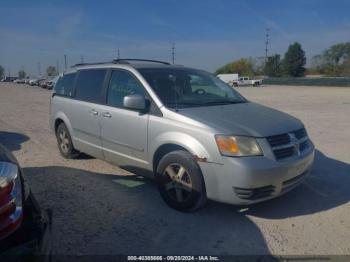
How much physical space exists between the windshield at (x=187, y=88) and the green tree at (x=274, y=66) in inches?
3437

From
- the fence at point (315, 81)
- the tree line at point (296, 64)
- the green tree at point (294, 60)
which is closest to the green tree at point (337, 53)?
the tree line at point (296, 64)

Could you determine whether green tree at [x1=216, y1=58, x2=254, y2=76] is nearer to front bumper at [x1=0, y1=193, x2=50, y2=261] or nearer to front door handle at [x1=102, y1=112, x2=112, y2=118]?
front door handle at [x1=102, y1=112, x2=112, y2=118]

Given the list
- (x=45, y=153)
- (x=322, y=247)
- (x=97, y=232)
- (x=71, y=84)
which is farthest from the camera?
(x=45, y=153)

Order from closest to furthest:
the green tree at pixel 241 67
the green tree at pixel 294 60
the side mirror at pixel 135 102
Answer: the side mirror at pixel 135 102 < the green tree at pixel 294 60 < the green tree at pixel 241 67

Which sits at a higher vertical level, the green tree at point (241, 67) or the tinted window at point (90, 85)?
the green tree at point (241, 67)

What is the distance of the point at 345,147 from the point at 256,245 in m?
5.13

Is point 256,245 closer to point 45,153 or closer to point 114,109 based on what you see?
point 114,109

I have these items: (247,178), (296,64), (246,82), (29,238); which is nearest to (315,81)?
(246,82)

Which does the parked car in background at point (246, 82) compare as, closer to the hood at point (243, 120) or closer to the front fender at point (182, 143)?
the hood at point (243, 120)

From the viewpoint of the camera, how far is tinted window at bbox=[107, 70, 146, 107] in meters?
4.78

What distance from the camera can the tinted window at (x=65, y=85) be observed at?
20.6 ft

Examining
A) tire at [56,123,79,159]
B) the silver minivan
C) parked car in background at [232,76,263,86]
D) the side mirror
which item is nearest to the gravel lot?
the silver minivan

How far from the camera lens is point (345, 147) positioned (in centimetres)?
762

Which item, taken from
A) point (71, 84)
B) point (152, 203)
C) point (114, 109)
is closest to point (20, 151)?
point (71, 84)
